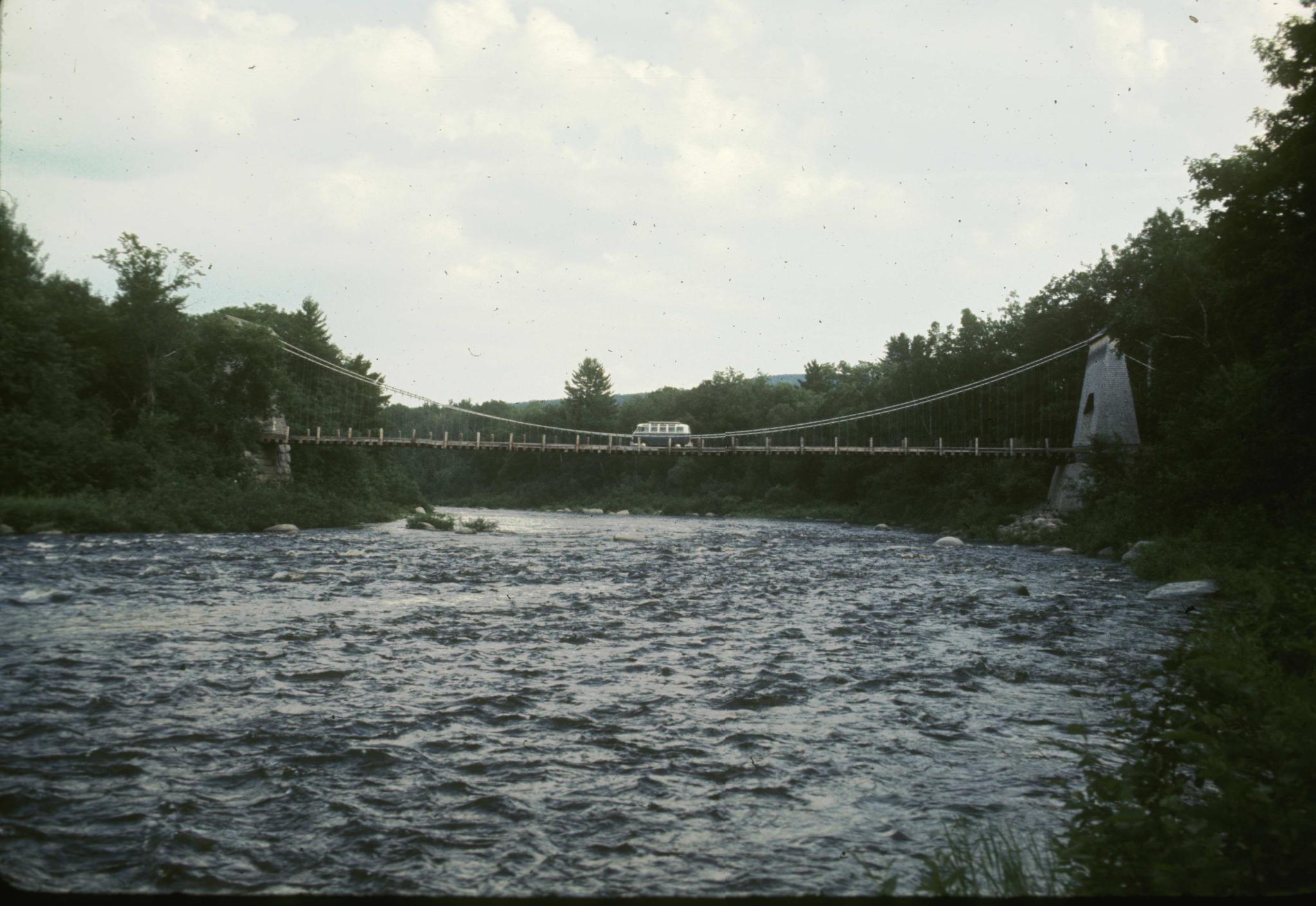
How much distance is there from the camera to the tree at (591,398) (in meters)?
83.3

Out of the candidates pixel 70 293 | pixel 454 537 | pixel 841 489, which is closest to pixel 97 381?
pixel 70 293

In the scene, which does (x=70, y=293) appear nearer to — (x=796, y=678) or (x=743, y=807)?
(x=796, y=678)

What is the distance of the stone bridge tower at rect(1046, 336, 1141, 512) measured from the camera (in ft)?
98.9

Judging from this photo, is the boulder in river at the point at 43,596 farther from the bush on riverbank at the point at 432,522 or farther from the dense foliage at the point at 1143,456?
the bush on riverbank at the point at 432,522

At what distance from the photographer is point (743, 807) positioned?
432 centimetres

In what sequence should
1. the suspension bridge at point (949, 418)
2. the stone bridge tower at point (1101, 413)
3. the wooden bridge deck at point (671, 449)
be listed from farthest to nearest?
the wooden bridge deck at point (671, 449), the suspension bridge at point (949, 418), the stone bridge tower at point (1101, 413)

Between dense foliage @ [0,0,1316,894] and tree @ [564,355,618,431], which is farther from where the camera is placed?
tree @ [564,355,618,431]

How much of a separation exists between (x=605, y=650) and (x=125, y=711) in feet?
13.3

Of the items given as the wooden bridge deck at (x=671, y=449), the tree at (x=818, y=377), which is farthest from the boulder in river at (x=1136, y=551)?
the tree at (x=818, y=377)

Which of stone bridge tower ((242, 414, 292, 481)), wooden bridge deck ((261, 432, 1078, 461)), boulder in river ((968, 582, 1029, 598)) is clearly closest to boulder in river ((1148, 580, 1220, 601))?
boulder in river ((968, 582, 1029, 598))

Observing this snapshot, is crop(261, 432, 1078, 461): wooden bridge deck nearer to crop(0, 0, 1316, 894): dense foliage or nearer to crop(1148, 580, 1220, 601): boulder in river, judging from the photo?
crop(0, 0, 1316, 894): dense foliage

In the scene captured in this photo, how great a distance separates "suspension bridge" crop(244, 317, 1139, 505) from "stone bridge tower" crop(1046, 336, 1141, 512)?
0.05 m

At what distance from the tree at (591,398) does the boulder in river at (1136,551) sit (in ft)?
215

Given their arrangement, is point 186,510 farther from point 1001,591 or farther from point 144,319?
point 1001,591
